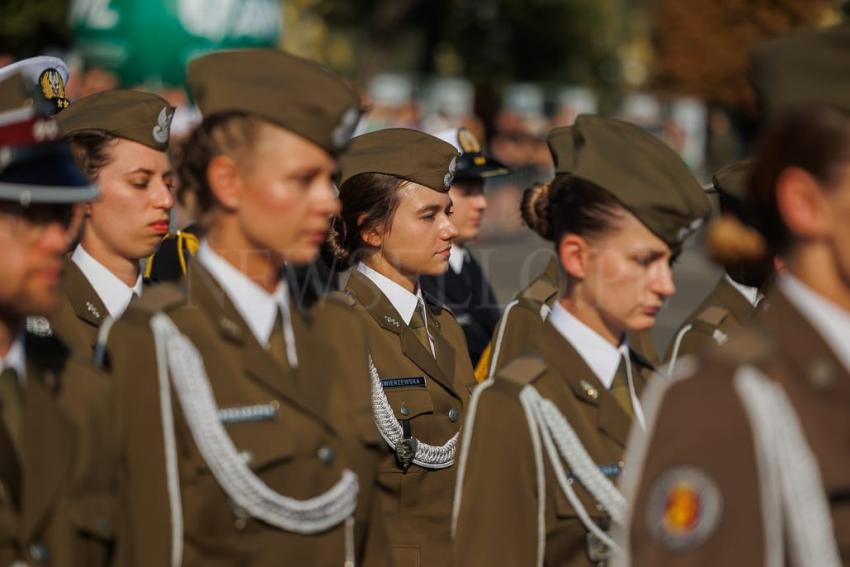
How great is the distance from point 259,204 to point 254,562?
0.77 metres

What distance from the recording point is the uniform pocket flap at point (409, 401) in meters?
5.68

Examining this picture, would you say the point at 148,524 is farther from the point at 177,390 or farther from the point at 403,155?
the point at 403,155

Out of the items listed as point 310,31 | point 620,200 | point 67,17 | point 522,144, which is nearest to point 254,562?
point 620,200

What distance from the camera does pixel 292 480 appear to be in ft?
11.6

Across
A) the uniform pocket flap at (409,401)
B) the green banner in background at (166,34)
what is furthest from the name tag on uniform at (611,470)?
the green banner in background at (166,34)

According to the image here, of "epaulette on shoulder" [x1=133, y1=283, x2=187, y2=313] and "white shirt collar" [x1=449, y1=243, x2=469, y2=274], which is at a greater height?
"epaulette on shoulder" [x1=133, y1=283, x2=187, y2=313]

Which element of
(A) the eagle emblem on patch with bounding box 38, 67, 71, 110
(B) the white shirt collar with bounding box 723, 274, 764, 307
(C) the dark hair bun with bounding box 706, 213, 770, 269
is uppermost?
(C) the dark hair bun with bounding box 706, 213, 770, 269

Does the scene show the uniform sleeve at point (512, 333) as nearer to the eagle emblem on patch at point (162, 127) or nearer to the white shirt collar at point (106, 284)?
the white shirt collar at point (106, 284)

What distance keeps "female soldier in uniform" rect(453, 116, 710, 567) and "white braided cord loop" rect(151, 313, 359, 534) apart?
48 centimetres

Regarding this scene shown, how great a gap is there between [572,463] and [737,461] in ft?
4.31

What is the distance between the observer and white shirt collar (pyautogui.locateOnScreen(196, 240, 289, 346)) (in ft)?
11.8

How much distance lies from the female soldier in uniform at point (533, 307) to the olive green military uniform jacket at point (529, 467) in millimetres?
195

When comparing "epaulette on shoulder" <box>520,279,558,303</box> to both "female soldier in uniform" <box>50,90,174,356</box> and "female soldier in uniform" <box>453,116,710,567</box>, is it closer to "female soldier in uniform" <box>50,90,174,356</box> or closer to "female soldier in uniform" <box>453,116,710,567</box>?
"female soldier in uniform" <box>50,90,174,356</box>

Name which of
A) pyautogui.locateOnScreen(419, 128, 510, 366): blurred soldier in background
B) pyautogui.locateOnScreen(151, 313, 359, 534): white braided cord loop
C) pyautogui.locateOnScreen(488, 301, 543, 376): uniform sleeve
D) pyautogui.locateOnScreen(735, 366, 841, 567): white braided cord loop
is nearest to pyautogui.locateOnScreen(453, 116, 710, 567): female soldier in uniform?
pyautogui.locateOnScreen(151, 313, 359, 534): white braided cord loop
